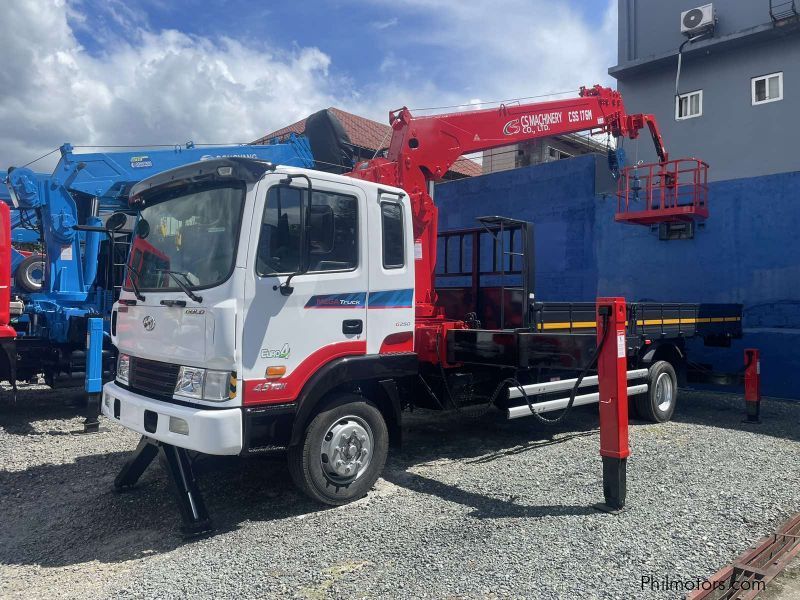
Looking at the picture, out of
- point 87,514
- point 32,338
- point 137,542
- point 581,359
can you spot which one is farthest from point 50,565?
point 32,338

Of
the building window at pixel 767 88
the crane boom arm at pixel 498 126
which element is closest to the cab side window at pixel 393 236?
the crane boom arm at pixel 498 126

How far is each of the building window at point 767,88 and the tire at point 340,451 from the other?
1390 cm

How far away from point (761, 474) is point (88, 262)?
28.8 ft

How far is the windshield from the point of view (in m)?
4.36

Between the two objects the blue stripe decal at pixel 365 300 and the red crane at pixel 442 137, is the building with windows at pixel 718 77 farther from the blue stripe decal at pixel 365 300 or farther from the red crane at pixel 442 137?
the blue stripe decal at pixel 365 300

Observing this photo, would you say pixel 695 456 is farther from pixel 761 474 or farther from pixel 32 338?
pixel 32 338

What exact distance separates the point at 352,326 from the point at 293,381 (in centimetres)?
73

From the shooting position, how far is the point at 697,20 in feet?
49.4

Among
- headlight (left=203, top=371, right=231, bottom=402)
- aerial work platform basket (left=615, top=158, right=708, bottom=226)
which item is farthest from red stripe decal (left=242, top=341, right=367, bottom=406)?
aerial work platform basket (left=615, top=158, right=708, bottom=226)

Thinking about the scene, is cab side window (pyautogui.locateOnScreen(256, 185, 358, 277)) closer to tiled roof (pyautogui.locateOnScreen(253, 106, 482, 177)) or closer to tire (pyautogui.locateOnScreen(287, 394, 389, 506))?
tire (pyautogui.locateOnScreen(287, 394, 389, 506))

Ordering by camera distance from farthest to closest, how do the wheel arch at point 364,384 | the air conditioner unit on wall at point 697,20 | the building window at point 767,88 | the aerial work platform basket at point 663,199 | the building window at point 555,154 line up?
the building window at point 555,154 → the air conditioner unit on wall at point 697,20 → the building window at point 767,88 → the aerial work platform basket at point 663,199 → the wheel arch at point 364,384

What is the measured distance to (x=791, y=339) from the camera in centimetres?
1005

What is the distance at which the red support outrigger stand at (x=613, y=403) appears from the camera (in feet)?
15.6

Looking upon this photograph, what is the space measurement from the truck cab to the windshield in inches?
0.5
